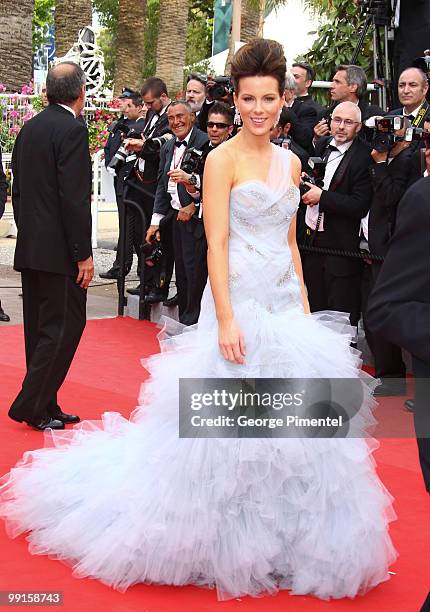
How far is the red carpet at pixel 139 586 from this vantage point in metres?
3.83

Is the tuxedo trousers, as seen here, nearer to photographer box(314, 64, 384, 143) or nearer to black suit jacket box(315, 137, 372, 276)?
black suit jacket box(315, 137, 372, 276)

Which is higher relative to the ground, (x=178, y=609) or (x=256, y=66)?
(x=256, y=66)

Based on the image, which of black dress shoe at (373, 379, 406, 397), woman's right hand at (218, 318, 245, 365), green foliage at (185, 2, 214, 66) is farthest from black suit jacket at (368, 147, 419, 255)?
green foliage at (185, 2, 214, 66)

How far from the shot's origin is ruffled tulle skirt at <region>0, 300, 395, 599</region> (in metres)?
3.85

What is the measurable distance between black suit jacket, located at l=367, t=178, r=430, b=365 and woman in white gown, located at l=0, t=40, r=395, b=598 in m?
1.29

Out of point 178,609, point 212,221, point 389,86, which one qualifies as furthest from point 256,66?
point 389,86

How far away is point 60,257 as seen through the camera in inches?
231

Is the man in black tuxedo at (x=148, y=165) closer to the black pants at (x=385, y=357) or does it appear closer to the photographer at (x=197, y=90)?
the photographer at (x=197, y=90)

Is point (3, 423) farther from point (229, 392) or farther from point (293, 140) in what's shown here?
point (293, 140)

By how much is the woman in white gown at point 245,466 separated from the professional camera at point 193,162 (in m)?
3.84

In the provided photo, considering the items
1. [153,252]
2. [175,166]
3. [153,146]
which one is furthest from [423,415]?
[153,146]

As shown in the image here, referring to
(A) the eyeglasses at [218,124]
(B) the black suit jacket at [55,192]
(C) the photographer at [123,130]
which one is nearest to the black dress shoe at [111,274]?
(C) the photographer at [123,130]

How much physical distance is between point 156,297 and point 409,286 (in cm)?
707

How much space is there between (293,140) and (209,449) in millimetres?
4759
